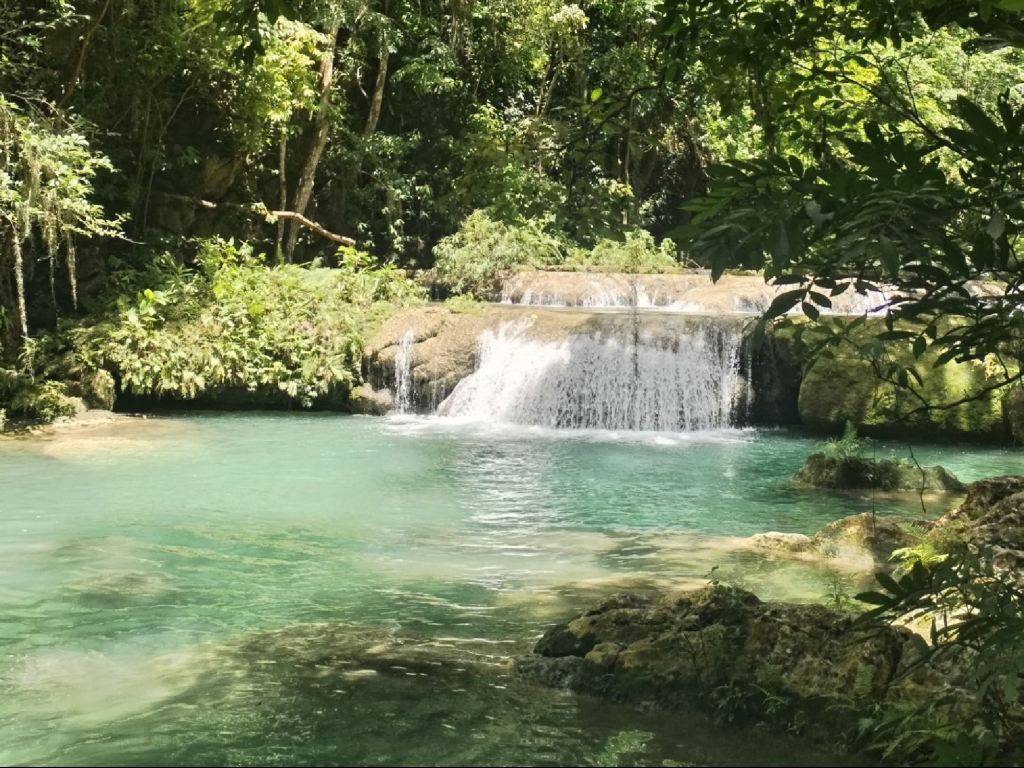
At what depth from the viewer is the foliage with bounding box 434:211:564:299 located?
19.2 m

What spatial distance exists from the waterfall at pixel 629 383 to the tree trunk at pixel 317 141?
21.9 feet

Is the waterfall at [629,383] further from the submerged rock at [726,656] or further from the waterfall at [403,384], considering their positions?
the submerged rock at [726,656]

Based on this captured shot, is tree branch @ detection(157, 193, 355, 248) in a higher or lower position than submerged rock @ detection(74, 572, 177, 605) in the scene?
higher

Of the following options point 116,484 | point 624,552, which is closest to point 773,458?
point 624,552

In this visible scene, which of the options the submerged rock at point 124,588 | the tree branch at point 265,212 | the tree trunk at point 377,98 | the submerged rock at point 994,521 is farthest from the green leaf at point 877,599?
the tree trunk at point 377,98

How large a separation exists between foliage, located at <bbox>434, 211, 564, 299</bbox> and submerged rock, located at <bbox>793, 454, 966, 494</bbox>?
367 inches

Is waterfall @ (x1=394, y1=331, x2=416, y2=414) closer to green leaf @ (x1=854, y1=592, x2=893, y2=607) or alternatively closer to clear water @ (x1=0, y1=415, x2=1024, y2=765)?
clear water @ (x1=0, y1=415, x2=1024, y2=765)

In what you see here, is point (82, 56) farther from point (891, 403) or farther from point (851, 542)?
point (851, 542)

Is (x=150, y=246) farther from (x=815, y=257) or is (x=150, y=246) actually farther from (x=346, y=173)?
(x=815, y=257)

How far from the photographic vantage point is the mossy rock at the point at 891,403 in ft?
43.5

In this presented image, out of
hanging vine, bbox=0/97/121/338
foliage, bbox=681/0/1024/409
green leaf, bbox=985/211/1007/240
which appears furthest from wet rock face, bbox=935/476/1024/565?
hanging vine, bbox=0/97/121/338

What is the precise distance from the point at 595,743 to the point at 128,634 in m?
2.72

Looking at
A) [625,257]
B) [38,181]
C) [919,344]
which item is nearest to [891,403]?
[625,257]

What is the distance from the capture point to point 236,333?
15.4 meters
